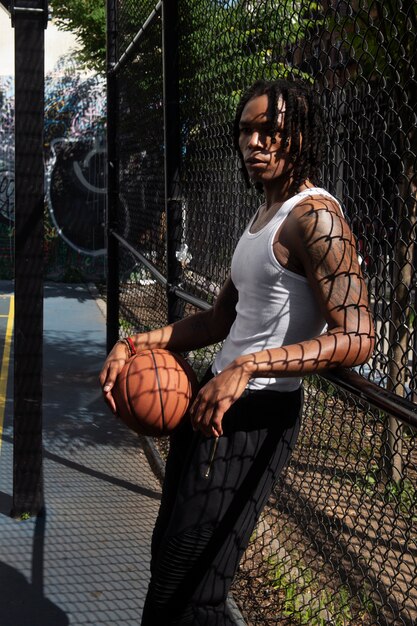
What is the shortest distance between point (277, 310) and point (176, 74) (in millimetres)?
2744

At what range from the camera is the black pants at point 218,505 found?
2.45 metres

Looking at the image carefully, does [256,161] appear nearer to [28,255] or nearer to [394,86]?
[394,86]

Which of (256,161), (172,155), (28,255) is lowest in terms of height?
(28,255)

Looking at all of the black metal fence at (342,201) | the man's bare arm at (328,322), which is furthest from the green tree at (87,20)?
the man's bare arm at (328,322)

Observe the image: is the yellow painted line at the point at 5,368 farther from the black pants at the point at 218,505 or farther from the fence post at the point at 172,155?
the black pants at the point at 218,505

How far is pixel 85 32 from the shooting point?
1407cm

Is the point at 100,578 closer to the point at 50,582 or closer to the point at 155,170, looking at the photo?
the point at 50,582

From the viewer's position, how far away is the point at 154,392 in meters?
2.68

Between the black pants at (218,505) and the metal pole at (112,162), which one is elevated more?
the metal pole at (112,162)

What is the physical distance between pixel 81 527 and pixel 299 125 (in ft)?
9.48

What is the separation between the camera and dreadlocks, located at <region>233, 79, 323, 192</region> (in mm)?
2461

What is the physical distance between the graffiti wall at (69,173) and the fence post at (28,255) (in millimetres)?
12175

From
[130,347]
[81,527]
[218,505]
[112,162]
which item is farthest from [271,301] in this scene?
[112,162]

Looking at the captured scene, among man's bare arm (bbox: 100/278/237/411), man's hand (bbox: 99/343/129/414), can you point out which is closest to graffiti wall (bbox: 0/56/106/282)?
man's bare arm (bbox: 100/278/237/411)
